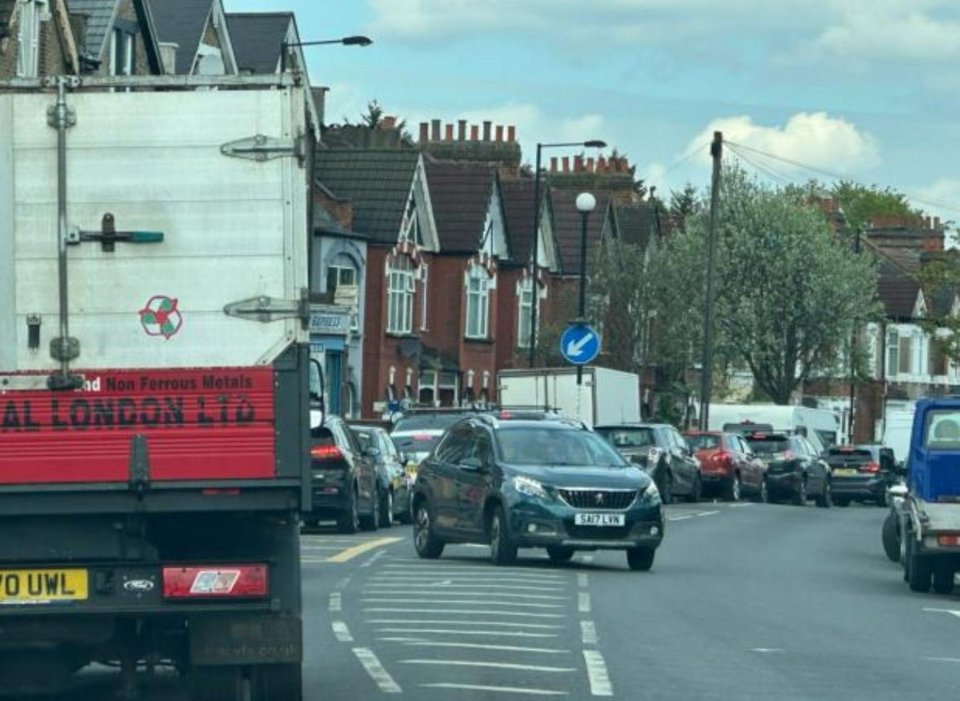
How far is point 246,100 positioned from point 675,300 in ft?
195

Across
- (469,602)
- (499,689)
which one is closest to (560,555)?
(469,602)

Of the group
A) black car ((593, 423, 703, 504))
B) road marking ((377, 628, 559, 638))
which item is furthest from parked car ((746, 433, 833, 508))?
road marking ((377, 628, 559, 638))

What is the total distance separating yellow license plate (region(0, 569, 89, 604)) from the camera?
11.5m

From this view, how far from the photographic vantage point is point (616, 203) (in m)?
93.2

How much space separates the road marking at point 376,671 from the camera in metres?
14.4

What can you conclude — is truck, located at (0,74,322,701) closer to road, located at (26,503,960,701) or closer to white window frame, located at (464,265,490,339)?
road, located at (26,503,960,701)

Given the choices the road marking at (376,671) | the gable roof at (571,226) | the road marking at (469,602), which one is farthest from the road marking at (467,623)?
the gable roof at (571,226)

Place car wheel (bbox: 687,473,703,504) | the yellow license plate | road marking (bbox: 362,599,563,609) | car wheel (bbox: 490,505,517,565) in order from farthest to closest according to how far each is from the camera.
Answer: car wheel (bbox: 687,473,703,504) < car wheel (bbox: 490,505,517,565) < road marking (bbox: 362,599,563,609) < the yellow license plate

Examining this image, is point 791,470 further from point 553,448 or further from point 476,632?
point 476,632

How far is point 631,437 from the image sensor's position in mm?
47906

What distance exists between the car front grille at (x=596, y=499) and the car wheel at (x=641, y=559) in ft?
3.02

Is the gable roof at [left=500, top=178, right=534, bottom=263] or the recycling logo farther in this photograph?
the gable roof at [left=500, top=178, right=534, bottom=263]

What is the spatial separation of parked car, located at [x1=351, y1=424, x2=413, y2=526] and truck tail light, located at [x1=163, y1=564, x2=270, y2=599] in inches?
922

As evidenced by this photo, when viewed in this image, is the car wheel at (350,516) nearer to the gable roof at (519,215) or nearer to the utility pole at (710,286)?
the utility pole at (710,286)
